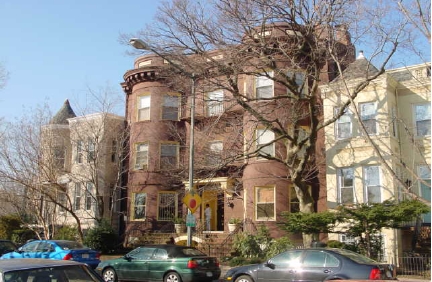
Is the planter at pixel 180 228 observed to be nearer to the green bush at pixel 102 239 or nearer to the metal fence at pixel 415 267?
the green bush at pixel 102 239

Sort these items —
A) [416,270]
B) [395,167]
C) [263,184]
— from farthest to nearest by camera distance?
1. [263,184]
2. [395,167]
3. [416,270]

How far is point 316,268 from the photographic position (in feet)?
38.7

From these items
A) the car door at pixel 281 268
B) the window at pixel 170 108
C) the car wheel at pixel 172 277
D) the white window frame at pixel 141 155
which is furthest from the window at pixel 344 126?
the white window frame at pixel 141 155

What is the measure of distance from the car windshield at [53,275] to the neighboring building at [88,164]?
21.0m

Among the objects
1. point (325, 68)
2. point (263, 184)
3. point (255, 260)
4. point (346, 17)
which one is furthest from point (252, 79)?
point (255, 260)

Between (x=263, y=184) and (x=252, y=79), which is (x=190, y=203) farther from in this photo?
(x=252, y=79)

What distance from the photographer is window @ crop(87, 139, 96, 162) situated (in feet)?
93.7

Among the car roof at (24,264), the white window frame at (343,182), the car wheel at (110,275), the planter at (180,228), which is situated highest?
the white window frame at (343,182)

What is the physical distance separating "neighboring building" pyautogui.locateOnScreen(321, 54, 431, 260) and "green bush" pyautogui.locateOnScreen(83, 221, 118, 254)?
12.3 m

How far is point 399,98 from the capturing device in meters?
22.6

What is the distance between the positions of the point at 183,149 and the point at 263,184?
22.6ft

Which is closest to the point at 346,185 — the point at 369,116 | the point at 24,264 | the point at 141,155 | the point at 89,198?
the point at 369,116

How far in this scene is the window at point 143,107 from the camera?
98.7ft

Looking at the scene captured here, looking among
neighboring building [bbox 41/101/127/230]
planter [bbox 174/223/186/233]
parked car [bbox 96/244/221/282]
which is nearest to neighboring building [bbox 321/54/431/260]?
planter [bbox 174/223/186/233]
